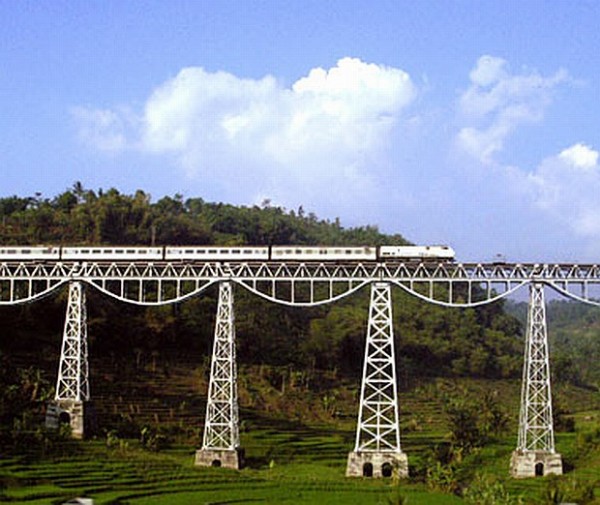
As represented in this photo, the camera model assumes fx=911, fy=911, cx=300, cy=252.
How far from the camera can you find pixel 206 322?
193ft

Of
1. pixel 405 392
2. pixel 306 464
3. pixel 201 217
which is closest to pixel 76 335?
pixel 306 464

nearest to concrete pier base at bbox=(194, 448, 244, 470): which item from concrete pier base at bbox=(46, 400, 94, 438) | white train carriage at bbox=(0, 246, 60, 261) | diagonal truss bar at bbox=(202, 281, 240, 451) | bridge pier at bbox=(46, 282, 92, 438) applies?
diagonal truss bar at bbox=(202, 281, 240, 451)

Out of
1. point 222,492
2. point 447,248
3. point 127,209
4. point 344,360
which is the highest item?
point 127,209

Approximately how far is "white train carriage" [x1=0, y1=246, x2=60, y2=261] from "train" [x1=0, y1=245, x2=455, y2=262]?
0.06 m

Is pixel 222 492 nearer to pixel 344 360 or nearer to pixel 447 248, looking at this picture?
pixel 447 248

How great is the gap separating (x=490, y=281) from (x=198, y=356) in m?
26.4

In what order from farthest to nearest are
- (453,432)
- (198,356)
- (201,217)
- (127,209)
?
(201,217) < (127,209) < (198,356) < (453,432)

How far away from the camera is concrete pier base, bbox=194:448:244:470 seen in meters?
33.8

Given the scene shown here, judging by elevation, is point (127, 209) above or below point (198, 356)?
above

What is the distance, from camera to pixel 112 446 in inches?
1420

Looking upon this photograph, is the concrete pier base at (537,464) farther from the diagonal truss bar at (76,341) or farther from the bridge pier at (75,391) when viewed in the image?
the diagonal truss bar at (76,341)

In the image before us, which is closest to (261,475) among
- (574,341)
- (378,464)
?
Result: (378,464)

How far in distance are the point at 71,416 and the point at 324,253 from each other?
12.3 meters

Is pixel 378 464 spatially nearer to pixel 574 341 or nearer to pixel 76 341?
pixel 76 341
